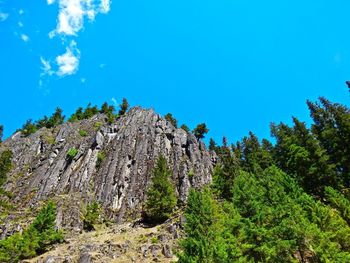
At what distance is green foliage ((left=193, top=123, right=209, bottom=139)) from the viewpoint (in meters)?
102

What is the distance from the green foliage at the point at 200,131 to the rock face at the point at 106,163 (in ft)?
26.3

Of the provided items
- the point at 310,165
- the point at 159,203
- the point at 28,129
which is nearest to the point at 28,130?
the point at 28,129

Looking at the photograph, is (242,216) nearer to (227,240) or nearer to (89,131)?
(227,240)

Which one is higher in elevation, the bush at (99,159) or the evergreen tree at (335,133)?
the bush at (99,159)

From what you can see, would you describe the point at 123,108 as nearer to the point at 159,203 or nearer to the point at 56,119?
the point at 56,119

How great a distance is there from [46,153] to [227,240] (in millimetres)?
77260

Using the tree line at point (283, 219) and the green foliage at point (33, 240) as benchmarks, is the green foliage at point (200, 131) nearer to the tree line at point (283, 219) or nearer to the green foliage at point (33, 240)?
the tree line at point (283, 219)

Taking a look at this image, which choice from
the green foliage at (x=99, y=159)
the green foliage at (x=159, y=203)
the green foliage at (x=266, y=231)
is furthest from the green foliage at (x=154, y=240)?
the green foliage at (x=99, y=159)

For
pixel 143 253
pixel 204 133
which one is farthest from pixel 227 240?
pixel 204 133

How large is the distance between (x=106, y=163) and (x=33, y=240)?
35.6 metres

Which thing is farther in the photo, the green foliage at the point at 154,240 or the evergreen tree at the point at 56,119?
the evergreen tree at the point at 56,119

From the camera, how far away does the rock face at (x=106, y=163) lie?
228ft

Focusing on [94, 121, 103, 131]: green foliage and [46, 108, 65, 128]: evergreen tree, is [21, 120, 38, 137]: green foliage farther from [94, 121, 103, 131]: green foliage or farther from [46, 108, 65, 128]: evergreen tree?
[94, 121, 103, 131]: green foliage

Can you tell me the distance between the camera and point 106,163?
81938mm
